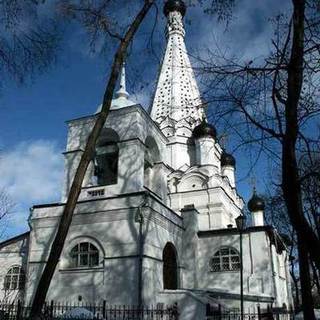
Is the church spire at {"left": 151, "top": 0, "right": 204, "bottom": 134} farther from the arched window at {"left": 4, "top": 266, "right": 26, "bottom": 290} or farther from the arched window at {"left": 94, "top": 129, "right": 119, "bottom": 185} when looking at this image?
the arched window at {"left": 4, "top": 266, "right": 26, "bottom": 290}

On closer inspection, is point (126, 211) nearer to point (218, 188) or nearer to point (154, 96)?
point (218, 188)

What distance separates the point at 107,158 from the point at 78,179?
496 inches

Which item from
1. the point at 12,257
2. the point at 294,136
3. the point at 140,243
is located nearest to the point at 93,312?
the point at 140,243

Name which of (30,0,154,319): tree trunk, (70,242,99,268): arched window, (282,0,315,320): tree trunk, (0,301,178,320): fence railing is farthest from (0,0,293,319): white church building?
(282,0,315,320): tree trunk

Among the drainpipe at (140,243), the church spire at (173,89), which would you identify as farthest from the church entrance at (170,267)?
the church spire at (173,89)

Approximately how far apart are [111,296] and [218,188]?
10990mm

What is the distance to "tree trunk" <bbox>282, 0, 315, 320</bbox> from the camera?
612 cm

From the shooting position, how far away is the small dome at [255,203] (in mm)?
25750

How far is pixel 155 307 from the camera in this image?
16688 mm

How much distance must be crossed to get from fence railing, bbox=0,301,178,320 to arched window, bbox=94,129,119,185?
7.14 meters

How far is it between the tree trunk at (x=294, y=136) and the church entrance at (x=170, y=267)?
1331 centimetres

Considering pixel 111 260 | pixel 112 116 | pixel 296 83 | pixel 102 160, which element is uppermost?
pixel 112 116

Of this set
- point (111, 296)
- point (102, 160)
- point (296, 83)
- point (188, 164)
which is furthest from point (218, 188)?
point (296, 83)

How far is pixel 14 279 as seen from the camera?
20734 millimetres
